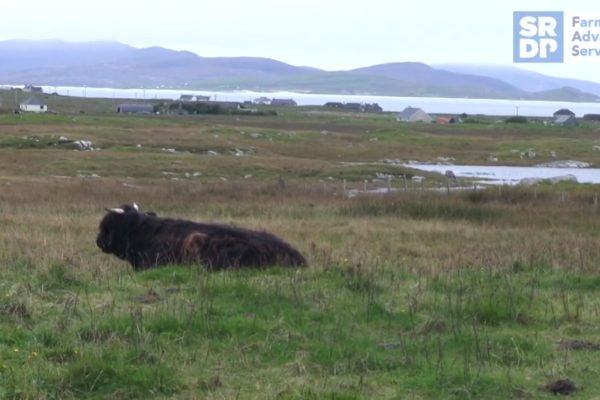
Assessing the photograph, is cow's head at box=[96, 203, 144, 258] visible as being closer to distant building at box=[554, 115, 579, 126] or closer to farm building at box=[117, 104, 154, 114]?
farm building at box=[117, 104, 154, 114]

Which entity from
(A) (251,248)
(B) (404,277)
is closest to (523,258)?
(B) (404,277)

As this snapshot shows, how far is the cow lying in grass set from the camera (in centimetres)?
1249

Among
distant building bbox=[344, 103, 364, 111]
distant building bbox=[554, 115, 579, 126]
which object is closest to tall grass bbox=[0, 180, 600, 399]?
distant building bbox=[554, 115, 579, 126]

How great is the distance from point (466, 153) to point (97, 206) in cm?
5104

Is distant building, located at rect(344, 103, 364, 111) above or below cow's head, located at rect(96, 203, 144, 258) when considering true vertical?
above

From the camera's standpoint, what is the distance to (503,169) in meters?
61.3

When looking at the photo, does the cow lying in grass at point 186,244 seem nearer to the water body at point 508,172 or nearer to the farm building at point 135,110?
the water body at point 508,172

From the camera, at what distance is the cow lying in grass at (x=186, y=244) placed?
41.0ft

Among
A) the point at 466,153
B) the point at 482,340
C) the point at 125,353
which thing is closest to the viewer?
the point at 125,353

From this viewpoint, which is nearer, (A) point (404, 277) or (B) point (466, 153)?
(A) point (404, 277)

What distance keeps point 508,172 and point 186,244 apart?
157ft

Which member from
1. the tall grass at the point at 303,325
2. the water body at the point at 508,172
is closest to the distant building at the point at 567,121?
the water body at the point at 508,172

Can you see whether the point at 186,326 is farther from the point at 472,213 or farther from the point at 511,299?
the point at 472,213

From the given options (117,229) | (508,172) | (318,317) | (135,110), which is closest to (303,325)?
(318,317)
